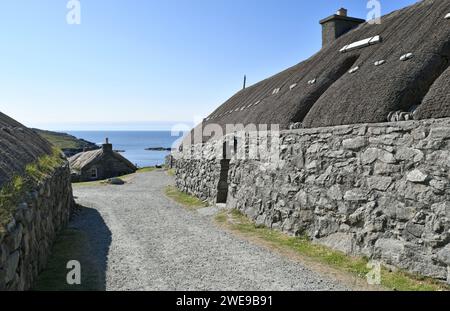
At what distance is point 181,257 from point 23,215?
12.3 feet

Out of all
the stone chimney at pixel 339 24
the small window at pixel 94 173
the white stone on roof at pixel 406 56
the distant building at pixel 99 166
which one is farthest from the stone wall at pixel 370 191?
the small window at pixel 94 173

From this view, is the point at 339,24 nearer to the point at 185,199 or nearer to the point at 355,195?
the point at 185,199

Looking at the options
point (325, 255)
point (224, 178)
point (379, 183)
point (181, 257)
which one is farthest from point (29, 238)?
point (224, 178)

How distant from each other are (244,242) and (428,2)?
9115mm

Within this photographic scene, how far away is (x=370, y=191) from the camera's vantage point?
8.20 meters

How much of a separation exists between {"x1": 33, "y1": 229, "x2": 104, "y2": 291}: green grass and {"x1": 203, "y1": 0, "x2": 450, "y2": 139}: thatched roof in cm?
628

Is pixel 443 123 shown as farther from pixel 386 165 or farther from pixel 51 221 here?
pixel 51 221

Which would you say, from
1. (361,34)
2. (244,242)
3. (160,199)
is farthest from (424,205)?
(160,199)

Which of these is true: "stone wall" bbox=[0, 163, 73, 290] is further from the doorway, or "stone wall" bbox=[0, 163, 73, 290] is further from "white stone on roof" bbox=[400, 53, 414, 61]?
"white stone on roof" bbox=[400, 53, 414, 61]

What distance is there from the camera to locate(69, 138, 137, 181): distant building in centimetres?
3250

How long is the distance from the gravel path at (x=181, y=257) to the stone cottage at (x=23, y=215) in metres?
1.27

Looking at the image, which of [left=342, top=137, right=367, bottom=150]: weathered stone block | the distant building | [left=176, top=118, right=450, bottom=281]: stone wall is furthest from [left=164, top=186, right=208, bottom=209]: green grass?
the distant building

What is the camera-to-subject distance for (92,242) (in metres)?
10.4

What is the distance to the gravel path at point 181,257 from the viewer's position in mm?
7223
